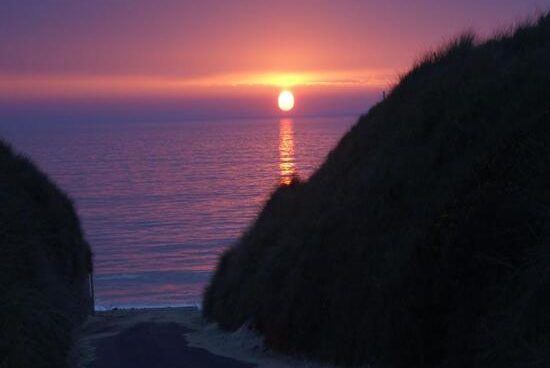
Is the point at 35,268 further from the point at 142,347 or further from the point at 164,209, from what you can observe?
the point at 164,209

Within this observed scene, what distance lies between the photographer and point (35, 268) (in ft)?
51.9

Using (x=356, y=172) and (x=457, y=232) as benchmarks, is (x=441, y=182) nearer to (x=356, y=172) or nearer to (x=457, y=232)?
(x=457, y=232)

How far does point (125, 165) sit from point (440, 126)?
295ft

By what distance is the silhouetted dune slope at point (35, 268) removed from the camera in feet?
36.9

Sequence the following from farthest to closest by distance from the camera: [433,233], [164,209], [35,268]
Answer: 1. [164,209]
2. [35,268]
3. [433,233]

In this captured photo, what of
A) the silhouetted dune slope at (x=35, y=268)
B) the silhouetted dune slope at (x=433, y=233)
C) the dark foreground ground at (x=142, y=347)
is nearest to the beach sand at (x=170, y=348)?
the dark foreground ground at (x=142, y=347)

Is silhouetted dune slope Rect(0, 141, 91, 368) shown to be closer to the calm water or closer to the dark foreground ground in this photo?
the dark foreground ground

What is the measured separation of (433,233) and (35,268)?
24.0 feet

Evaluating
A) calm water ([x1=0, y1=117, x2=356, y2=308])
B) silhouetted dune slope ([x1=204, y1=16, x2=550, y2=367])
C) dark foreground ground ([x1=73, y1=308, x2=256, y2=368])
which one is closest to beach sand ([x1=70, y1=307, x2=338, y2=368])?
dark foreground ground ([x1=73, y1=308, x2=256, y2=368])

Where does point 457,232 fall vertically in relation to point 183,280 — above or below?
above

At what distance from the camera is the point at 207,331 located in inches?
893

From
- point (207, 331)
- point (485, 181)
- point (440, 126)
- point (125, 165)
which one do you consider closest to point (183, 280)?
point (207, 331)

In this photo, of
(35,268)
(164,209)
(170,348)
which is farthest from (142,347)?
(164,209)

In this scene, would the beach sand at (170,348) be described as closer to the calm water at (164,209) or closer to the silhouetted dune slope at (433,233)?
the silhouetted dune slope at (433,233)
